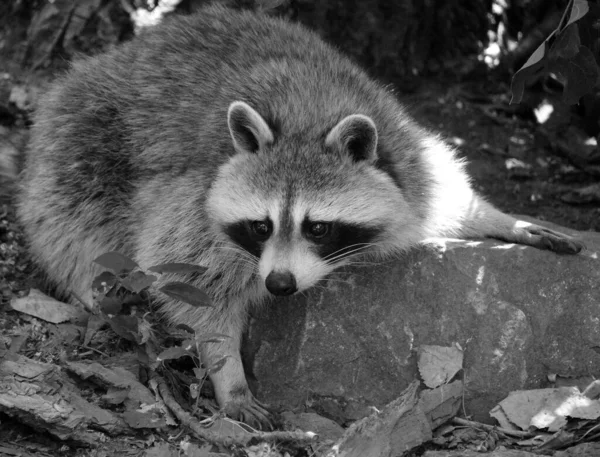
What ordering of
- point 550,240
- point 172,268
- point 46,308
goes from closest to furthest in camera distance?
point 172,268, point 550,240, point 46,308

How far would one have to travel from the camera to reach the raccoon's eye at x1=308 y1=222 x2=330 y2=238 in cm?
427

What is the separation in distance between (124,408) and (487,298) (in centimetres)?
209

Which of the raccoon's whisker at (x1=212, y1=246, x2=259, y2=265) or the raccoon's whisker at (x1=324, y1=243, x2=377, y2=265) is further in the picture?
the raccoon's whisker at (x1=212, y1=246, x2=259, y2=265)

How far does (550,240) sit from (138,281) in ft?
7.92

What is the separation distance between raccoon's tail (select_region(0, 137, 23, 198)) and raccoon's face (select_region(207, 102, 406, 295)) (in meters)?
2.40

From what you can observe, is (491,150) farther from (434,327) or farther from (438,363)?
(438,363)

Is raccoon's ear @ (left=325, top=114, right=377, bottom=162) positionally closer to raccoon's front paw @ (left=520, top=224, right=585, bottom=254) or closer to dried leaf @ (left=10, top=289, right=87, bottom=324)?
raccoon's front paw @ (left=520, top=224, right=585, bottom=254)

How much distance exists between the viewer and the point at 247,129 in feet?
14.6

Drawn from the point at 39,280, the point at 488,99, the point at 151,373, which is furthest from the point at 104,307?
the point at 488,99

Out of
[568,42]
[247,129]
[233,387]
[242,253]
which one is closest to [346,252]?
[242,253]

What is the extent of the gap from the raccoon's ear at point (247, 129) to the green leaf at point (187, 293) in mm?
834

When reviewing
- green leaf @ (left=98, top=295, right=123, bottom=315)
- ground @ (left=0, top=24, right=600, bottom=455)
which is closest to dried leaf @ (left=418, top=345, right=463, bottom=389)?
green leaf @ (left=98, top=295, right=123, bottom=315)

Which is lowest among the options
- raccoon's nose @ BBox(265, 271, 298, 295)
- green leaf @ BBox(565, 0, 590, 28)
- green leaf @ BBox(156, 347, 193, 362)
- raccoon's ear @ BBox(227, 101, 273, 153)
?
green leaf @ BBox(156, 347, 193, 362)

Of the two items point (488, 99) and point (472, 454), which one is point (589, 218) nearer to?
point (488, 99)
